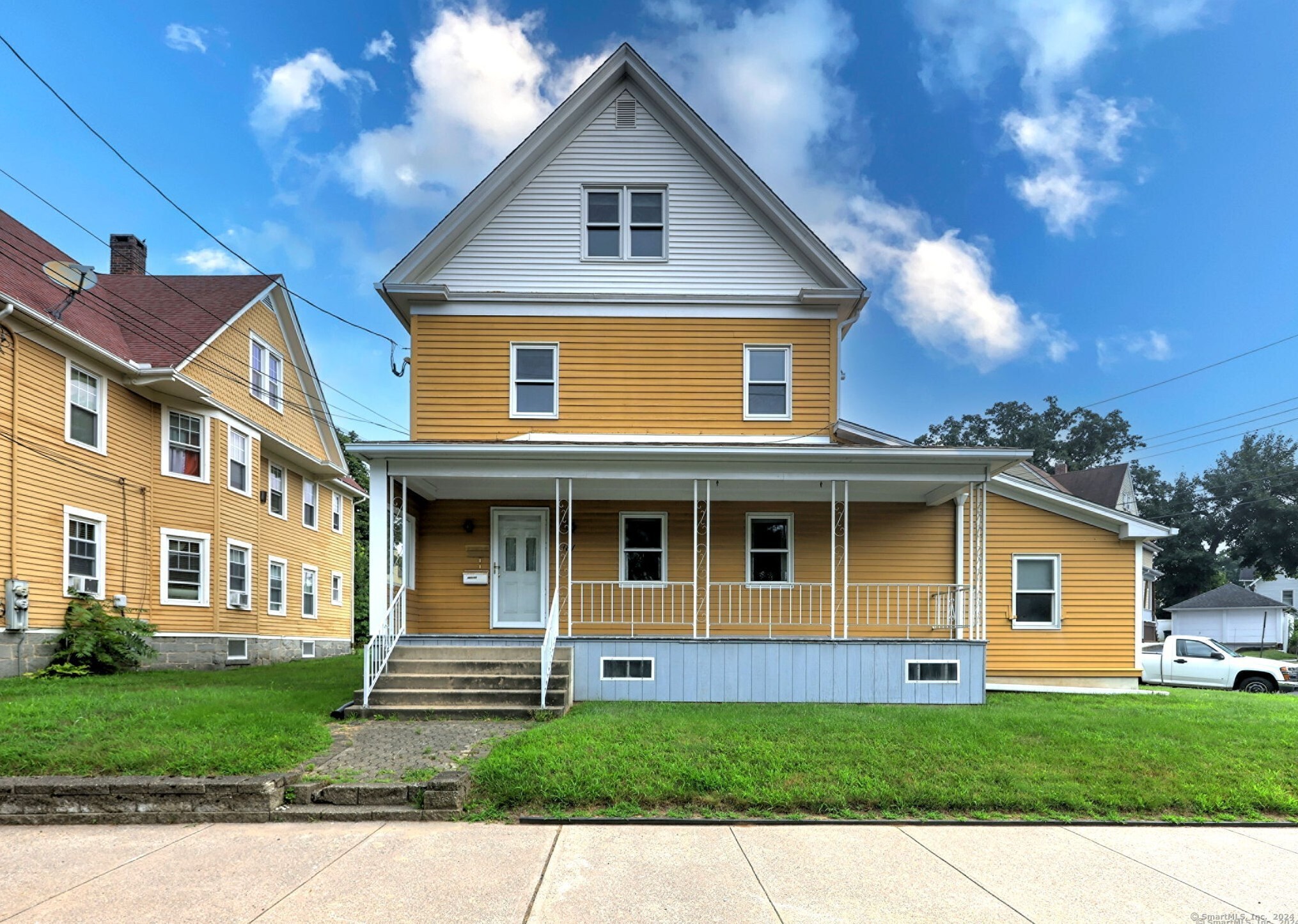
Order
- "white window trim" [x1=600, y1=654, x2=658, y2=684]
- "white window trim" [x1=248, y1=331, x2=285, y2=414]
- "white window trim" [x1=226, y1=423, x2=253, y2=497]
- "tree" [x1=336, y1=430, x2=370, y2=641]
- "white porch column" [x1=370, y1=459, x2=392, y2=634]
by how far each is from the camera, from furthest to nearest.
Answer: "tree" [x1=336, y1=430, x2=370, y2=641] < "white window trim" [x1=248, y1=331, x2=285, y2=414] < "white window trim" [x1=226, y1=423, x2=253, y2=497] < "white window trim" [x1=600, y1=654, x2=658, y2=684] < "white porch column" [x1=370, y1=459, x2=392, y2=634]

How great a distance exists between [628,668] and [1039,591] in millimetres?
7194

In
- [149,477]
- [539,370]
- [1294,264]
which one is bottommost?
[149,477]

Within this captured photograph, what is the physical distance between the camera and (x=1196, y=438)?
5900 centimetres

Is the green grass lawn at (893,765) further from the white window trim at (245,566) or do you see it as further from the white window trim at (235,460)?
the white window trim at (235,460)

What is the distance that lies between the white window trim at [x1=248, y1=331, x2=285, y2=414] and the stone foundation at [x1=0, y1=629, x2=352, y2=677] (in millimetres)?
5541

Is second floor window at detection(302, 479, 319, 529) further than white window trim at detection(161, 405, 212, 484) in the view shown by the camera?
Yes

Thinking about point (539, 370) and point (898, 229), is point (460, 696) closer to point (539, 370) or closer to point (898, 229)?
point (539, 370)

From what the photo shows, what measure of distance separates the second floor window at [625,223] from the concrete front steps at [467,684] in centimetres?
673

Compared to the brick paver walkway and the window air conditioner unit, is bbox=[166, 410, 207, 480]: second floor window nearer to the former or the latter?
the window air conditioner unit

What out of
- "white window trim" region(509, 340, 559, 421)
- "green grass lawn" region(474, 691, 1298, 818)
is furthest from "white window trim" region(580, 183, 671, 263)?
"green grass lawn" region(474, 691, 1298, 818)

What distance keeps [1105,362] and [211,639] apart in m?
63.5

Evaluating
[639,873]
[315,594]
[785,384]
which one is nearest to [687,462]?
[785,384]

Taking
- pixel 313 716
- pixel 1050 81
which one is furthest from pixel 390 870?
pixel 1050 81

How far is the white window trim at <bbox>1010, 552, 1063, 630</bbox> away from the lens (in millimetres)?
13320
